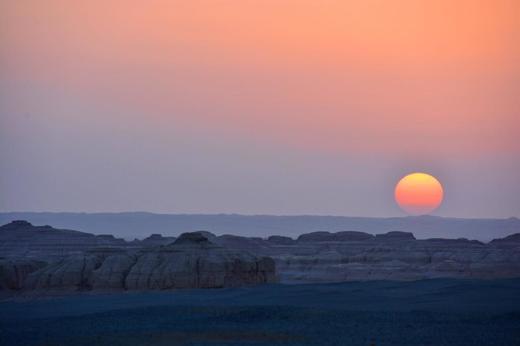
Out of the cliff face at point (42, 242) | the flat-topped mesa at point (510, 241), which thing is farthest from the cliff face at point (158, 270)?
the flat-topped mesa at point (510, 241)

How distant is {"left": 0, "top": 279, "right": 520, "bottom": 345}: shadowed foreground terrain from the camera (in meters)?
44.5

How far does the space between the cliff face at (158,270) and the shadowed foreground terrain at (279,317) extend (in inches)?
174

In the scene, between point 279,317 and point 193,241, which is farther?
point 193,241

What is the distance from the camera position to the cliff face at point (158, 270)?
3118 inches

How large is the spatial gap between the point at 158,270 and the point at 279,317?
29.3m

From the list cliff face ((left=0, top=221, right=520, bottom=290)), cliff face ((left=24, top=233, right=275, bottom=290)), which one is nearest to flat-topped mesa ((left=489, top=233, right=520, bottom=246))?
cliff face ((left=0, top=221, right=520, bottom=290))

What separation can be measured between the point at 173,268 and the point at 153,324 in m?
29.7

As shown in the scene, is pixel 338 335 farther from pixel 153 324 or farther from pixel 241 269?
pixel 241 269

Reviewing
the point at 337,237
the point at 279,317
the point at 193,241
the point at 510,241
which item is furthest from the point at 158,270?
the point at 510,241

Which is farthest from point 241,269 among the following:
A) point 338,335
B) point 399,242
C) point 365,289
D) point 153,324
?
point 399,242

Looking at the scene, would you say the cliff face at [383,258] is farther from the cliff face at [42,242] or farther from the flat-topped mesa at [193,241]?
the flat-topped mesa at [193,241]

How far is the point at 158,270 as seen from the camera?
80000 mm

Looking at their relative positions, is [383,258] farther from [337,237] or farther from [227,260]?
[227,260]

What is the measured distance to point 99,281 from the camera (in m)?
80.1
